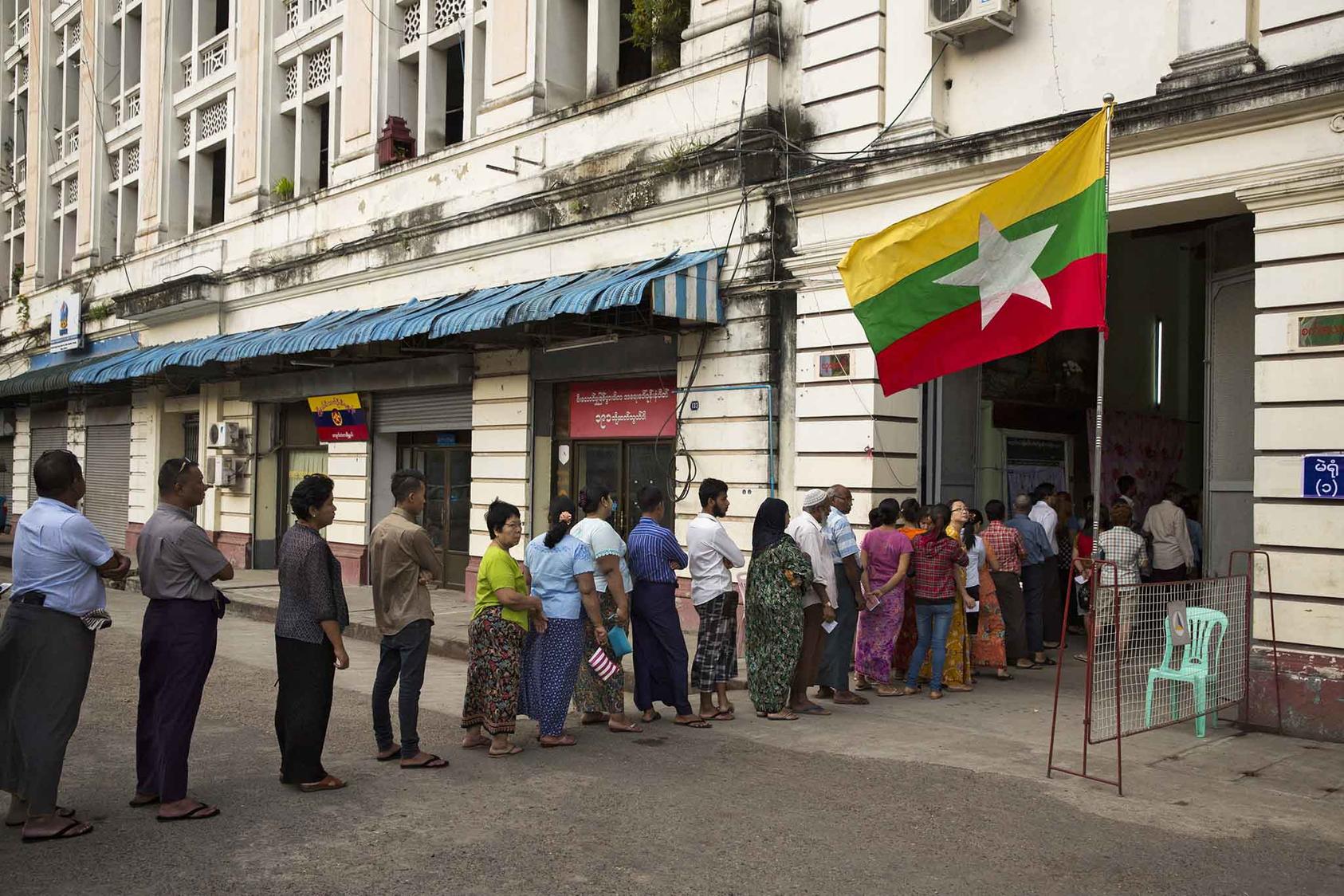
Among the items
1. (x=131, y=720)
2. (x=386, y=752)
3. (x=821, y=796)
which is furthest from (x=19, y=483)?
(x=821, y=796)

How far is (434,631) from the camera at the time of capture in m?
12.5

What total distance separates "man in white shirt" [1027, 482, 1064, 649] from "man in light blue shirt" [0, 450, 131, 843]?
8.77 m

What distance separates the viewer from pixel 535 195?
46.9 ft

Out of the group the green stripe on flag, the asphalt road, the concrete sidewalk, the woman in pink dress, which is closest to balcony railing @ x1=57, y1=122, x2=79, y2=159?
→ the concrete sidewalk

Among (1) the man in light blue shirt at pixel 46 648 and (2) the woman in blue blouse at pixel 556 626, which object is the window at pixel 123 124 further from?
(1) the man in light blue shirt at pixel 46 648

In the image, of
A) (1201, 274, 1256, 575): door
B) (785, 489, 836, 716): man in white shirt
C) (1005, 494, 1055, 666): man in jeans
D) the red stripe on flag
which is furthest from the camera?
(1005, 494, 1055, 666): man in jeans

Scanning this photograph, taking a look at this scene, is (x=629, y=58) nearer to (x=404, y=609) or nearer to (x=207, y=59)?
(x=404, y=609)

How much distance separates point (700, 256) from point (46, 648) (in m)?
8.10

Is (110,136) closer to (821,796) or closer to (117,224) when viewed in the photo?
(117,224)

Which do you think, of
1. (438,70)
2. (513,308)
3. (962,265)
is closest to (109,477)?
(438,70)

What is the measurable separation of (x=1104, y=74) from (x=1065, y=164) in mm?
3514

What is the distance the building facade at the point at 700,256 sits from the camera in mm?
8500

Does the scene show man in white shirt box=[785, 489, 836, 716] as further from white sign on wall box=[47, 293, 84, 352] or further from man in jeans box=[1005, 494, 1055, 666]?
white sign on wall box=[47, 293, 84, 352]

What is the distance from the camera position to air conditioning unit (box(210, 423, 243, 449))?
20234mm
